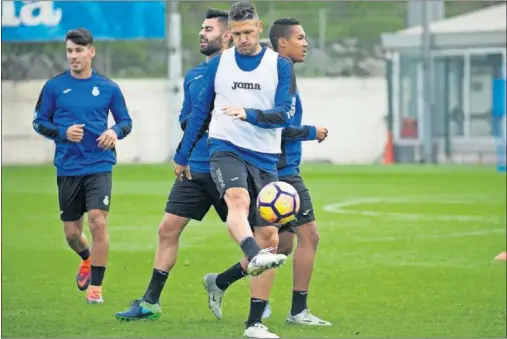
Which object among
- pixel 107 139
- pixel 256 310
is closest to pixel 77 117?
pixel 107 139

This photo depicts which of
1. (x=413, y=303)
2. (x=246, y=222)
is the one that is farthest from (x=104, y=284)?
(x=246, y=222)

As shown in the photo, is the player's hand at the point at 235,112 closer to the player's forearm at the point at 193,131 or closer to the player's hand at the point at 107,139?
Answer: the player's forearm at the point at 193,131

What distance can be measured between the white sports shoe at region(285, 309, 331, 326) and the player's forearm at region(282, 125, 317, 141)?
1264 mm

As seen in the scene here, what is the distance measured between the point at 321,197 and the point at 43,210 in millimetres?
5279

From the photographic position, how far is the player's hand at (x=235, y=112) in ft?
28.7

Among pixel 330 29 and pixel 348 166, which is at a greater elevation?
pixel 330 29

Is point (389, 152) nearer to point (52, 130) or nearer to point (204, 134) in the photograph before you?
point (52, 130)

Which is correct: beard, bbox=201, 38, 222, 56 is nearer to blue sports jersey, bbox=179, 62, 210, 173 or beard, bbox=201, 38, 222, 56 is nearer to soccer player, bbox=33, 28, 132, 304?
blue sports jersey, bbox=179, 62, 210, 173

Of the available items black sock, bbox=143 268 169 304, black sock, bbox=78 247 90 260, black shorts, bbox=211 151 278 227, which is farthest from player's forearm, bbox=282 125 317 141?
black sock, bbox=78 247 90 260

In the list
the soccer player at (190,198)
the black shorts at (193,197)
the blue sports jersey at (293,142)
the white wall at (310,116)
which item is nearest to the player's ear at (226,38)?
the soccer player at (190,198)

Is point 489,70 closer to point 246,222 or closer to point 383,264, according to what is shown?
point 383,264

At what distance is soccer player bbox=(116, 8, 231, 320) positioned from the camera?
9.95 metres

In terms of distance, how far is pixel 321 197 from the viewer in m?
24.2

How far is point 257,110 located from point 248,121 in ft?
0.33
